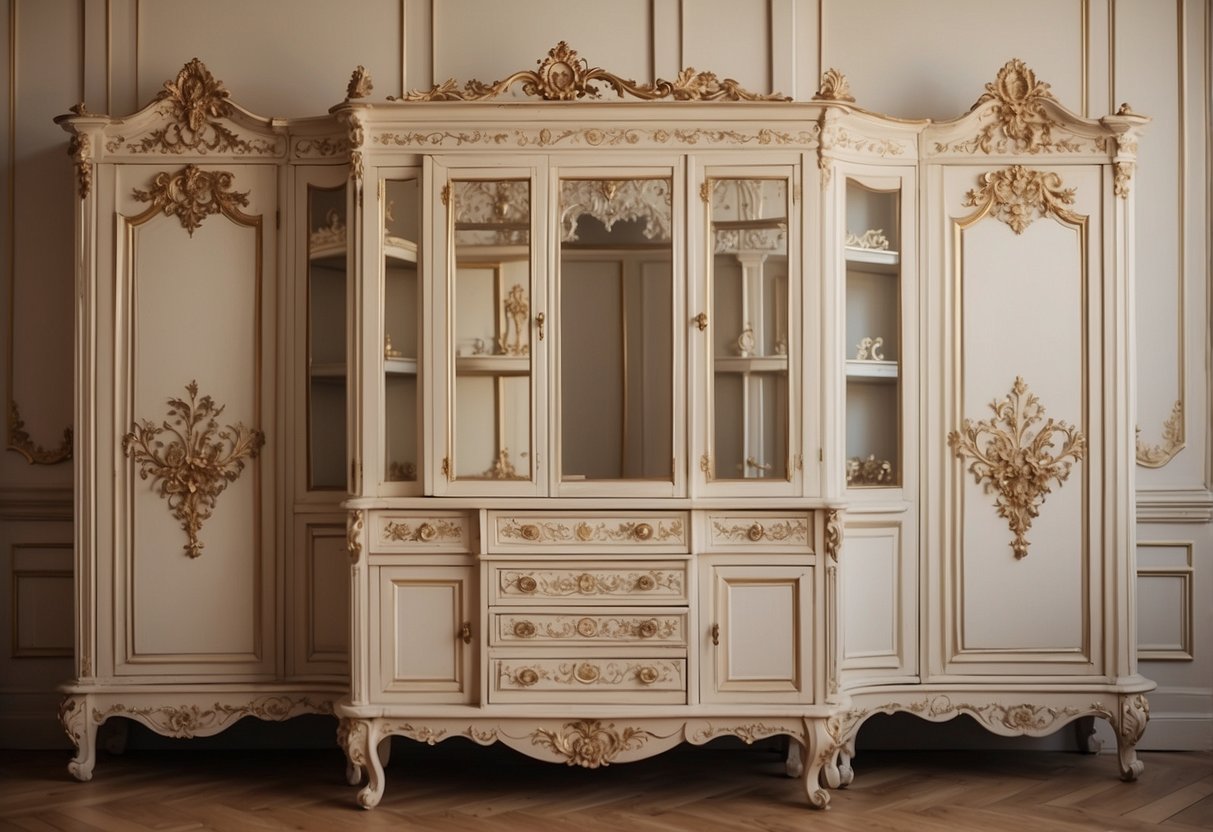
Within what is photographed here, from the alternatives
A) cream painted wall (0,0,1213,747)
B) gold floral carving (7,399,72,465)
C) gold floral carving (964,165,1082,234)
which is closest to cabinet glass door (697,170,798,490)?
gold floral carving (964,165,1082,234)

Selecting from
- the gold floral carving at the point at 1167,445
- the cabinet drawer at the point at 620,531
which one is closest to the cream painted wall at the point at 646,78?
the gold floral carving at the point at 1167,445

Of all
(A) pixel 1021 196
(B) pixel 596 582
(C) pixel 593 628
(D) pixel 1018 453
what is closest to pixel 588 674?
(C) pixel 593 628

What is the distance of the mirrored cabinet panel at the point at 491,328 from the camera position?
11.9ft

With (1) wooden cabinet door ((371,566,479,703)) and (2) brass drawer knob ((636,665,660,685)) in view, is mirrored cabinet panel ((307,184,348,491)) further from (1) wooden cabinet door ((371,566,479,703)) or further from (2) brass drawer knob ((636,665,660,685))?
(2) brass drawer knob ((636,665,660,685))

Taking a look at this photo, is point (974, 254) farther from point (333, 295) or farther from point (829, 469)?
point (333, 295)

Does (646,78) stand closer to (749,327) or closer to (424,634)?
(749,327)

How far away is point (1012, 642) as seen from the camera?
12.7ft

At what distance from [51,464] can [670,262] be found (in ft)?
7.78

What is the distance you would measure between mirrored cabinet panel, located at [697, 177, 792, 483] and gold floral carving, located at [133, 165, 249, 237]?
1570mm

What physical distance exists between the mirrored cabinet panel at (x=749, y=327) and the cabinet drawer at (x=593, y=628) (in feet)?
1.55

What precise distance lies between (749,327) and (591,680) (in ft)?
3.86

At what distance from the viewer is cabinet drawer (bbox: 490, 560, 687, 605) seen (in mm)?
3555

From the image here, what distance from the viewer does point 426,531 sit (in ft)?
11.8

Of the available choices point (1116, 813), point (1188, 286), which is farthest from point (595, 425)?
point (1188, 286)
